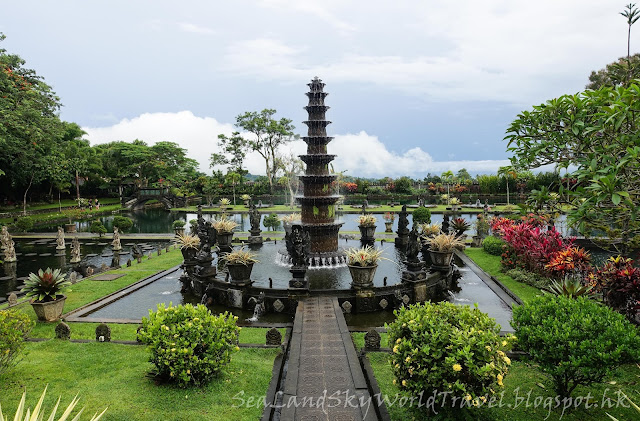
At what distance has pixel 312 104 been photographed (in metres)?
16.7

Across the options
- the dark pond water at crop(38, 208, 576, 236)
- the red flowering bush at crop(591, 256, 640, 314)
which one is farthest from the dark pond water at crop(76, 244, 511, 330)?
the dark pond water at crop(38, 208, 576, 236)

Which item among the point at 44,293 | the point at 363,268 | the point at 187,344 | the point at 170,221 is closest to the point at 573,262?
the point at 363,268

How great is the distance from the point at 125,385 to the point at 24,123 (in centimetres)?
3472

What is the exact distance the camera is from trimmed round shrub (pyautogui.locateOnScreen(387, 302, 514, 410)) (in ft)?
15.9

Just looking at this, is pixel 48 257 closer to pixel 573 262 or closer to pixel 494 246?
pixel 494 246

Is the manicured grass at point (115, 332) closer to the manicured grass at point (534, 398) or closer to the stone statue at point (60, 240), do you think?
the manicured grass at point (534, 398)

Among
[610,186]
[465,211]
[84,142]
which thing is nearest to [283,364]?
[610,186]

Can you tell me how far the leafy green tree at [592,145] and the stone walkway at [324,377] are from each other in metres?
4.44

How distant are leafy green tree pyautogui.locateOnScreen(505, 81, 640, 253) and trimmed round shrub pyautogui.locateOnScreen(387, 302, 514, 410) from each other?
2.27 metres

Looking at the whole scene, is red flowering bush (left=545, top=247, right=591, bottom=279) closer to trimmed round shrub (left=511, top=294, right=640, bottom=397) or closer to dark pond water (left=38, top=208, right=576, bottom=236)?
trimmed round shrub (left=511, top=294, right=640, bottom=397)

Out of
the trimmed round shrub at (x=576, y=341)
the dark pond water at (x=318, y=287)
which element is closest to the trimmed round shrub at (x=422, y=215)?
the dark pond water at (x=318, y=287)

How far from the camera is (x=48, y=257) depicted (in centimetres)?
2162

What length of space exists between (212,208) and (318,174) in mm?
34981

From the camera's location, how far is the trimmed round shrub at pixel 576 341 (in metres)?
5.14
